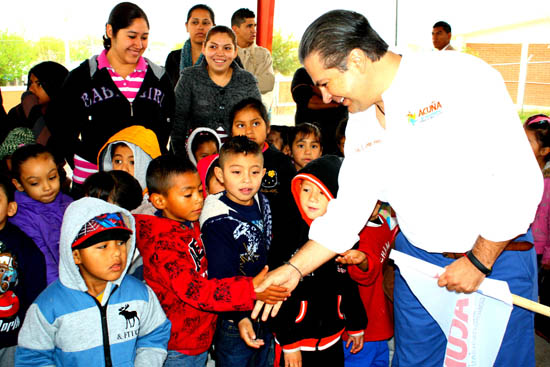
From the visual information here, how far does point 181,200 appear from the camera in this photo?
7.43 ft

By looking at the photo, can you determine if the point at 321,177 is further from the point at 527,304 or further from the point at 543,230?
the point at 543,230

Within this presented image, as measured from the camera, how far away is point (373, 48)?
170cm

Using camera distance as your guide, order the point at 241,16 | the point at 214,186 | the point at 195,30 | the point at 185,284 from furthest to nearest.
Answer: the point at 241,16
the point at 195,30
the point at 214,186
the point at 185,284

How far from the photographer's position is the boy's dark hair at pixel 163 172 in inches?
89.5

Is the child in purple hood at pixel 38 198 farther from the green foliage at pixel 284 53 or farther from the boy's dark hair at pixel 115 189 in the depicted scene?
the green foliage at pixel 284 53

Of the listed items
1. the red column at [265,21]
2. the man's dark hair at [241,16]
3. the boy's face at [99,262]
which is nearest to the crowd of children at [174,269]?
the boy's face at [99,262]

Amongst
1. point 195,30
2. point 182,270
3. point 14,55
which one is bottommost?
point 182,270

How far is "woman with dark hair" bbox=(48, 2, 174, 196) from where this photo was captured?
10.3 ft

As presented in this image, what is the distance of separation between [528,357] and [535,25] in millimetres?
17671

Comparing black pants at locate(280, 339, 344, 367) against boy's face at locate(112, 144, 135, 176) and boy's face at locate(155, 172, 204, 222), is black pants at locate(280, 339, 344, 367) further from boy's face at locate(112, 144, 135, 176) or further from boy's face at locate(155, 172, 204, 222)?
boy's face at locate(112, 144, 135, 176)

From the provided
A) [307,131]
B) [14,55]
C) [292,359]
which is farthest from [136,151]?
[14,55]

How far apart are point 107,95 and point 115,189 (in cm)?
100

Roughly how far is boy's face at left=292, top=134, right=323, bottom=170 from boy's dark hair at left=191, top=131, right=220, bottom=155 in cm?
69

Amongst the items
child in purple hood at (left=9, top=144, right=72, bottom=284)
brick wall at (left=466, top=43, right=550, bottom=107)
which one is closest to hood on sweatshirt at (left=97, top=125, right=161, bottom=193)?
child in purple hood at (left=9, top=144, right=72, bottom=284)
